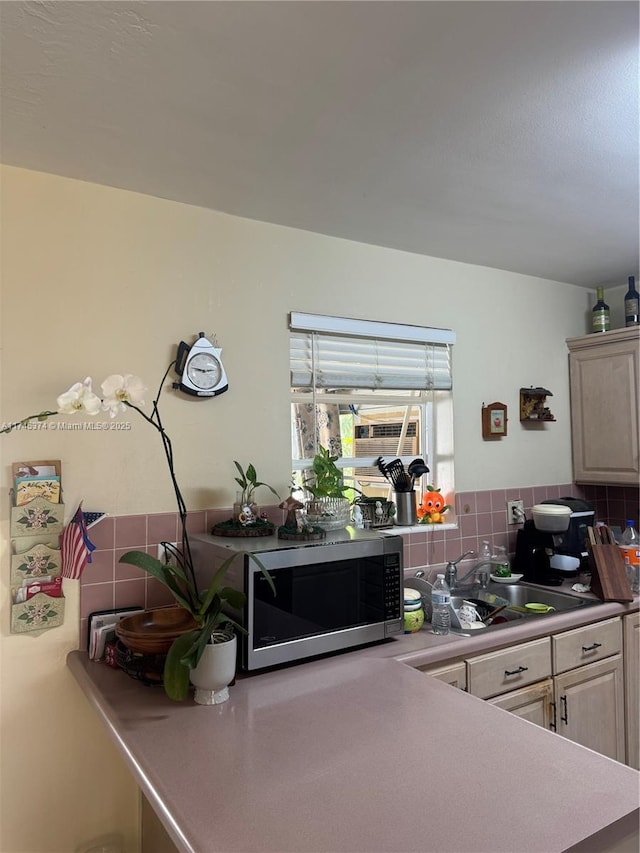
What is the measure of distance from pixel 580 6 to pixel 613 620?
7.07 ft

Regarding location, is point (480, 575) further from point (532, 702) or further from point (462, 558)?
point (532, 702)

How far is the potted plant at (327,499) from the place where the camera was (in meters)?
2.07

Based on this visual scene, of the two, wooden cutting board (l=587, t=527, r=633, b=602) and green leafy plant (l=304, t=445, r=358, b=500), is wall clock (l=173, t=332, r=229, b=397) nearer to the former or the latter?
green leafy plant (l=304, t=445, r=358, b=500)

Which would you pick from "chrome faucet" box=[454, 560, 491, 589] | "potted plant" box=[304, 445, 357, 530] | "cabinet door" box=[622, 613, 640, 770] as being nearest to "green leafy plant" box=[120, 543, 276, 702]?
"potted plant" box=[304, 445, 357, 530]

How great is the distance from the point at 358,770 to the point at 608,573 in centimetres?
169

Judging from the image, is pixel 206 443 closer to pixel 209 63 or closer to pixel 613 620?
pixel 209 63

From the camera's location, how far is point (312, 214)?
214cm

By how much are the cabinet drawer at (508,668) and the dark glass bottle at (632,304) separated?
1.76 metres

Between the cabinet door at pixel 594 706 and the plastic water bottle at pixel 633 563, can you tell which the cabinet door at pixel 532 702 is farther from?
the plastic water bottle at pixel 633 563

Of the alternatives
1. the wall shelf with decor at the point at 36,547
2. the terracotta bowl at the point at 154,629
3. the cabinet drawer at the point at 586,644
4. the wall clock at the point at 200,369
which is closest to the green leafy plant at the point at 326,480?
the wall clock at the point at 200,369

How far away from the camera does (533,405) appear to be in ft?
9.73

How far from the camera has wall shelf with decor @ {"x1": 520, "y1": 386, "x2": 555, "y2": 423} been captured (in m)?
2.95

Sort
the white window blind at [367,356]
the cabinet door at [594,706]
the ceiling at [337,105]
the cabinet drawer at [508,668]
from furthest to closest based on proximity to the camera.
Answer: the white window blind at [367,356] < the cabinet door at [594,706] < the cabinet drawer at [508,668] < the ceiling at [337,105]

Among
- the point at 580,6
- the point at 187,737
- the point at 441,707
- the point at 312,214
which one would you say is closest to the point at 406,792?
the point at 441,707
